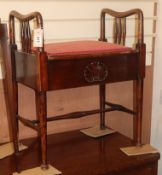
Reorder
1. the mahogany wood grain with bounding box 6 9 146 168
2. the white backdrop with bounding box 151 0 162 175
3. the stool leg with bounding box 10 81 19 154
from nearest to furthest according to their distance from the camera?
1. the mahogany wood grain with bounding box 6 9 146 168
2. the stool leg with bounding box 10 81 19 154
3. the white backdrop with bounding box 151 0 162 175

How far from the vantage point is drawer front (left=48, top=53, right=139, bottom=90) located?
1.04 metres

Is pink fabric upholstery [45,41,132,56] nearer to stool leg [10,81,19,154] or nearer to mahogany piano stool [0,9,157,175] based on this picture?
mahogany piano stool [0,9,157,175]

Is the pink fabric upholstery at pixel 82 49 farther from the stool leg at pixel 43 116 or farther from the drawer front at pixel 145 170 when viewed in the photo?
the drawer front at pixel 145 170

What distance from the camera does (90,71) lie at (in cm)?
110

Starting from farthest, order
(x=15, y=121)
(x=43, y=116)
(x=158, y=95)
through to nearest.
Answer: (x=158, y=95), (x=15, y=121), (x=43, y=116)

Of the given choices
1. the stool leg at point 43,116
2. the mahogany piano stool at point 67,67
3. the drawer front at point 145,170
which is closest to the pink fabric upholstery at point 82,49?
the mahogany piano stool at point 67,67

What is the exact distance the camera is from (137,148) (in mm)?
1257

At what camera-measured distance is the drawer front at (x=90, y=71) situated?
104 cm

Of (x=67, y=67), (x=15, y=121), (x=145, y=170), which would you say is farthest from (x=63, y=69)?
(x=145, y=170)

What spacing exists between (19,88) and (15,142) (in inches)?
9.9

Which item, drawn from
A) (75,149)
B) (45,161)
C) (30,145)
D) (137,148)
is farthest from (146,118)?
(45,161)

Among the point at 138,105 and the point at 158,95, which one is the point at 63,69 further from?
the point at 158,95

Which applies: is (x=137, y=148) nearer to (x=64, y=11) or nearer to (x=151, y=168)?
(x=151, y=168)

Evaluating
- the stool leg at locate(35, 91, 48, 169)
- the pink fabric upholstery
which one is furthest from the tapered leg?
the stool leg at locate(35, 91, 48, 169)
